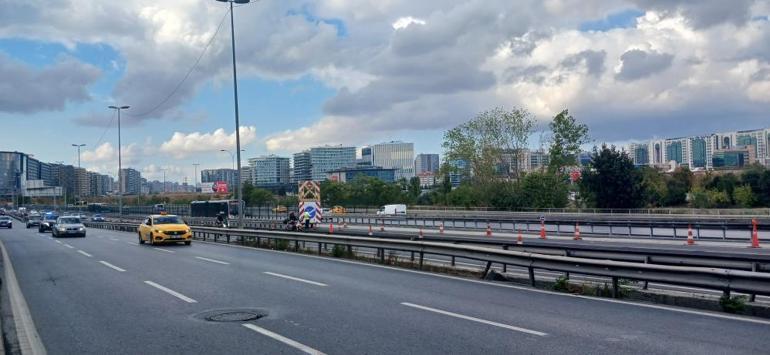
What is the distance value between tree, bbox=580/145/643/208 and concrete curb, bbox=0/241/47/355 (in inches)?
2413

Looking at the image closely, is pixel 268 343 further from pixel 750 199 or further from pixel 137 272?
pixel 750 199

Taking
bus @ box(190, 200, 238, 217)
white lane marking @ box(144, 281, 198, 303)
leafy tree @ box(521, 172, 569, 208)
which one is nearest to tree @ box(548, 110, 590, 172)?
leafy tree @ box(521, 172, 569, 208)

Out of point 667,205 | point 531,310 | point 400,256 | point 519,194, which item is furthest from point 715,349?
point 667,205

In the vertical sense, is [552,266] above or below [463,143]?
below

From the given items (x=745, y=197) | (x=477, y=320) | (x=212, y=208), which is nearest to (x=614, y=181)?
(x=745, y=197)

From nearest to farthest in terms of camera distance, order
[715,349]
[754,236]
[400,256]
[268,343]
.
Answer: [715,349], [268,343], [400,256], [754,236]

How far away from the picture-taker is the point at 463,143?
83.5 metres

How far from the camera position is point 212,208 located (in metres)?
77.6

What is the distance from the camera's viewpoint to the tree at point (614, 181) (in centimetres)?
6800

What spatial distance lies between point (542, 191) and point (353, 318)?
67076 mm

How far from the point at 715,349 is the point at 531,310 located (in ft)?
11.4

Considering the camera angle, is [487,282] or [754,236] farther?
[754,236]

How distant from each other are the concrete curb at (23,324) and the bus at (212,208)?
60057 mm

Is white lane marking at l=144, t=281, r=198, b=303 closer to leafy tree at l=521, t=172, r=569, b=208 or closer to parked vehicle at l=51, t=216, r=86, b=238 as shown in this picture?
parked vehicle at l=51, t=216, r=86, b=238
